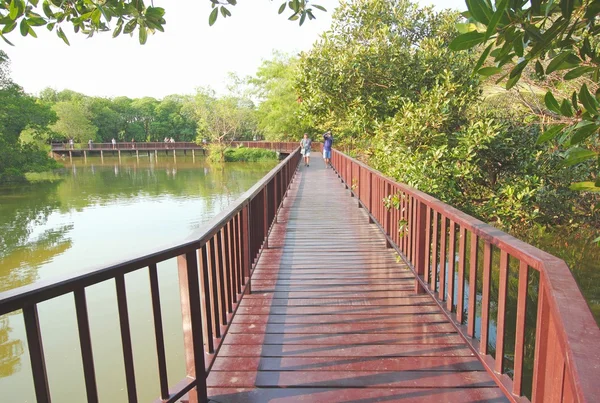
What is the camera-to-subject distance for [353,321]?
10.4 ft

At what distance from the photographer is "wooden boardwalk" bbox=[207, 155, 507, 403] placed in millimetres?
2281

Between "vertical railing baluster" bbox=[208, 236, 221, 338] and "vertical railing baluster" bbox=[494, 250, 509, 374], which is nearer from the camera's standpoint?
"vertical railing baluster" bbox=[494, 250, 509, 374]

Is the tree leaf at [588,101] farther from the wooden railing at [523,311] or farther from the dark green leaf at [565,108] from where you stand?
the wooden railing at [523,311]

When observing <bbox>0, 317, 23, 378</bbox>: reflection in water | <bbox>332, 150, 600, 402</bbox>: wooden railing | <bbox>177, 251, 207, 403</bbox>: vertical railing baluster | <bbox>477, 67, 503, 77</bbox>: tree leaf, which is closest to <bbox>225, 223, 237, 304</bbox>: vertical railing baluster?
<bbox>177, 251, 207, 403</bbox>: vertical railing baluster

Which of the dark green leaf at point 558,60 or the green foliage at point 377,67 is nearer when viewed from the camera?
the dark green leaf at point 558,60

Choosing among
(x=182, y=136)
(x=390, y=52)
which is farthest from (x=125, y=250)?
(x=182, y=136)

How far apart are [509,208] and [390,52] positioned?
10.2ft

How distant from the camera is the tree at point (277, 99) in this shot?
128ft

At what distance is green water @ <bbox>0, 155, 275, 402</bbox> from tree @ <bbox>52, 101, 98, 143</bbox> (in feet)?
99.1

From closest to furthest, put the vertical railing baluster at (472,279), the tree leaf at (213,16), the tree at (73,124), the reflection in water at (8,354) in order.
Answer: the vertical railing baluster at (472,279), the tree leaf at (213,16), the reflection in water at (8,354), the tree at (73,124)

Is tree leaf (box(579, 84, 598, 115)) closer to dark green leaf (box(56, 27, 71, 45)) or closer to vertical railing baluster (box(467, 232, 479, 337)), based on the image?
vertical railing baluster (box(467, 232, 479, 337))

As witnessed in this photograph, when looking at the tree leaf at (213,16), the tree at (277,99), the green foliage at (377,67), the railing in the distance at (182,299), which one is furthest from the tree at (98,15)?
the tree at (277,99)

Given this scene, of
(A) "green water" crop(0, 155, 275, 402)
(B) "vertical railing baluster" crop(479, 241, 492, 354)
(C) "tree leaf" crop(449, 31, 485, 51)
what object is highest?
(C) "tree leaf" crop(449, 31, 485, 51)

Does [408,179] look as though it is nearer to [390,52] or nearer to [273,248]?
[273,248]
